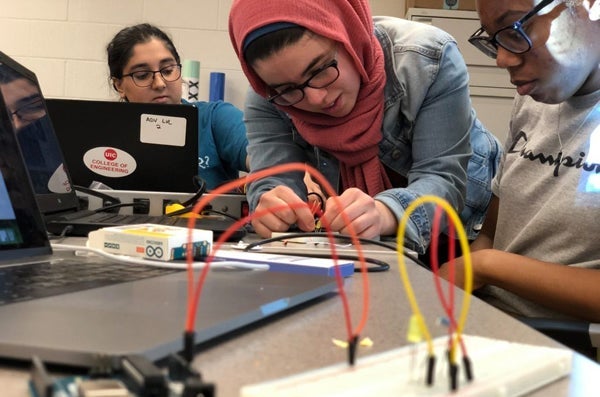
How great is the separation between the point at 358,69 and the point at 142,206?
48cm

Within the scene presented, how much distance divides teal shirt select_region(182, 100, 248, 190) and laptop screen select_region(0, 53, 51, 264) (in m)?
1.56

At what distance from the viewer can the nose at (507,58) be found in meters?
1.02

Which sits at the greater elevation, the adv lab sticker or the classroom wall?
the classroom wall

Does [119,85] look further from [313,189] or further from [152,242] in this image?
[152,242]

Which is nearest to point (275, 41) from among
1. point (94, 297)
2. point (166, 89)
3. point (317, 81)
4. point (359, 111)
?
point (317, 81)

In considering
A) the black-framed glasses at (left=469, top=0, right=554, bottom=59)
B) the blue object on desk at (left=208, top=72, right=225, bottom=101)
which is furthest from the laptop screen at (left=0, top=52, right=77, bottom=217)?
the blue object on desk at (left=208, top=72, right=225, bottom=101)

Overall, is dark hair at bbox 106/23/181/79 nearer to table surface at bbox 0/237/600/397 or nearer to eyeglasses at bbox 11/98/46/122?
eyeglasses at bbox 11/98/46/122

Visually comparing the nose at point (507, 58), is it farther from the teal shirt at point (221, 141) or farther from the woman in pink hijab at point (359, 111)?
the teal shirt at point (221, 141)

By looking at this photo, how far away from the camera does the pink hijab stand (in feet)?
3.64

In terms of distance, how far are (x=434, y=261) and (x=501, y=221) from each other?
2.89ft

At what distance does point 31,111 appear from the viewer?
1.03 m

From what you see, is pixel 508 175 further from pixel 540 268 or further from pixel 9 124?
pixel 9 124

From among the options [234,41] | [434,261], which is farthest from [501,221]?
[434,261]

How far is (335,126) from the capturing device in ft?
4.12
